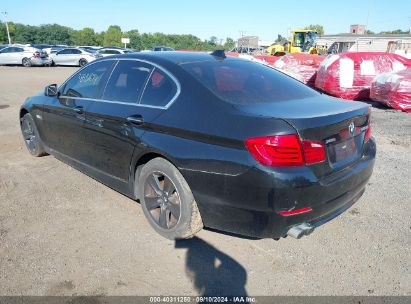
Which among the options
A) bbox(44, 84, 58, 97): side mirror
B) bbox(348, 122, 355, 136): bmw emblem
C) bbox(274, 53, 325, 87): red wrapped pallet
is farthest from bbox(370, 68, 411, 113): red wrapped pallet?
bbox(44, 84, 58, 97): side mirror

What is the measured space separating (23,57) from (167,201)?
2814cm

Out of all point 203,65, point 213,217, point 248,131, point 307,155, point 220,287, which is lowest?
point 220,287

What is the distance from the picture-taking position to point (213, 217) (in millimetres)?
2750

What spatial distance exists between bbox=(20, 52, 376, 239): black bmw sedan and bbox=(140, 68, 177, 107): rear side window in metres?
0.01

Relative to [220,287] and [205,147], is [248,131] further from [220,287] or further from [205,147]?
[220,287]

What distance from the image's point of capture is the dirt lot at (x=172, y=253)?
2.59 meters

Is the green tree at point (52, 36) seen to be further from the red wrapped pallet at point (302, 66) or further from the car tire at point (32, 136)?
the car tire at point (32, 136)

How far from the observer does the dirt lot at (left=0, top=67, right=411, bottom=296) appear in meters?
2.59

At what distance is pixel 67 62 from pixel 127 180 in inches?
1037

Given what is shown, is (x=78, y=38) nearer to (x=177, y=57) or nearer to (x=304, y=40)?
(x=304, y=40)

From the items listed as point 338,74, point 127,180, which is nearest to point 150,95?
point 127,180

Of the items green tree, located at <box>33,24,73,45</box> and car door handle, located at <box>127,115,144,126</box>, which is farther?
green tree, located at <box>33,24,73,45</box>

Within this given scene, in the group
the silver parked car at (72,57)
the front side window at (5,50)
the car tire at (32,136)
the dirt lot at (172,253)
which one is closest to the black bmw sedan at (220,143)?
the dirt lot at (172,253)

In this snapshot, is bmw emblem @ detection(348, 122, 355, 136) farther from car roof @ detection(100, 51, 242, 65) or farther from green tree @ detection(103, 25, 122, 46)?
green tree @ detection(103, 25, 122, 46)
